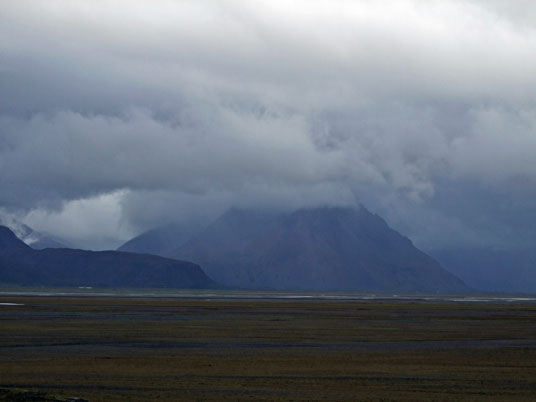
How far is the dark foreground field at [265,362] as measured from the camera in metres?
36.7

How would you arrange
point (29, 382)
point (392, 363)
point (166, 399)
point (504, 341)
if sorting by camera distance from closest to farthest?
point (166, 399), point (29, 382), point (392, 363), point (504, 341)

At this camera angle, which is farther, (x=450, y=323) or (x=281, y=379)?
(x=450, y=323)

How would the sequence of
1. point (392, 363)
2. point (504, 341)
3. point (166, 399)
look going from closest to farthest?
point (166, 399) → point (392, 363) → point (504, 341)

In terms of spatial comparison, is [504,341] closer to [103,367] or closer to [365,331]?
[365,331]

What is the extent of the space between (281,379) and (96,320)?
48842 mm

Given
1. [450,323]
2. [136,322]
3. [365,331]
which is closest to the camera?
[365,331]

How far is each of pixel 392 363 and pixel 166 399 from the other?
58.5 ft

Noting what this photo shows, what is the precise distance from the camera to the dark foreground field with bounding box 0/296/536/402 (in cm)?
3669

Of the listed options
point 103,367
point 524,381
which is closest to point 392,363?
point 524,381

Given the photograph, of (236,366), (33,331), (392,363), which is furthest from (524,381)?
(33,331)

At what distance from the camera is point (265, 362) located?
47.7 meters

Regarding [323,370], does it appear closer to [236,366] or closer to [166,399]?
[236,366]

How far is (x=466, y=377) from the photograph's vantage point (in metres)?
42.1

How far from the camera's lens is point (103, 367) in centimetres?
4444
